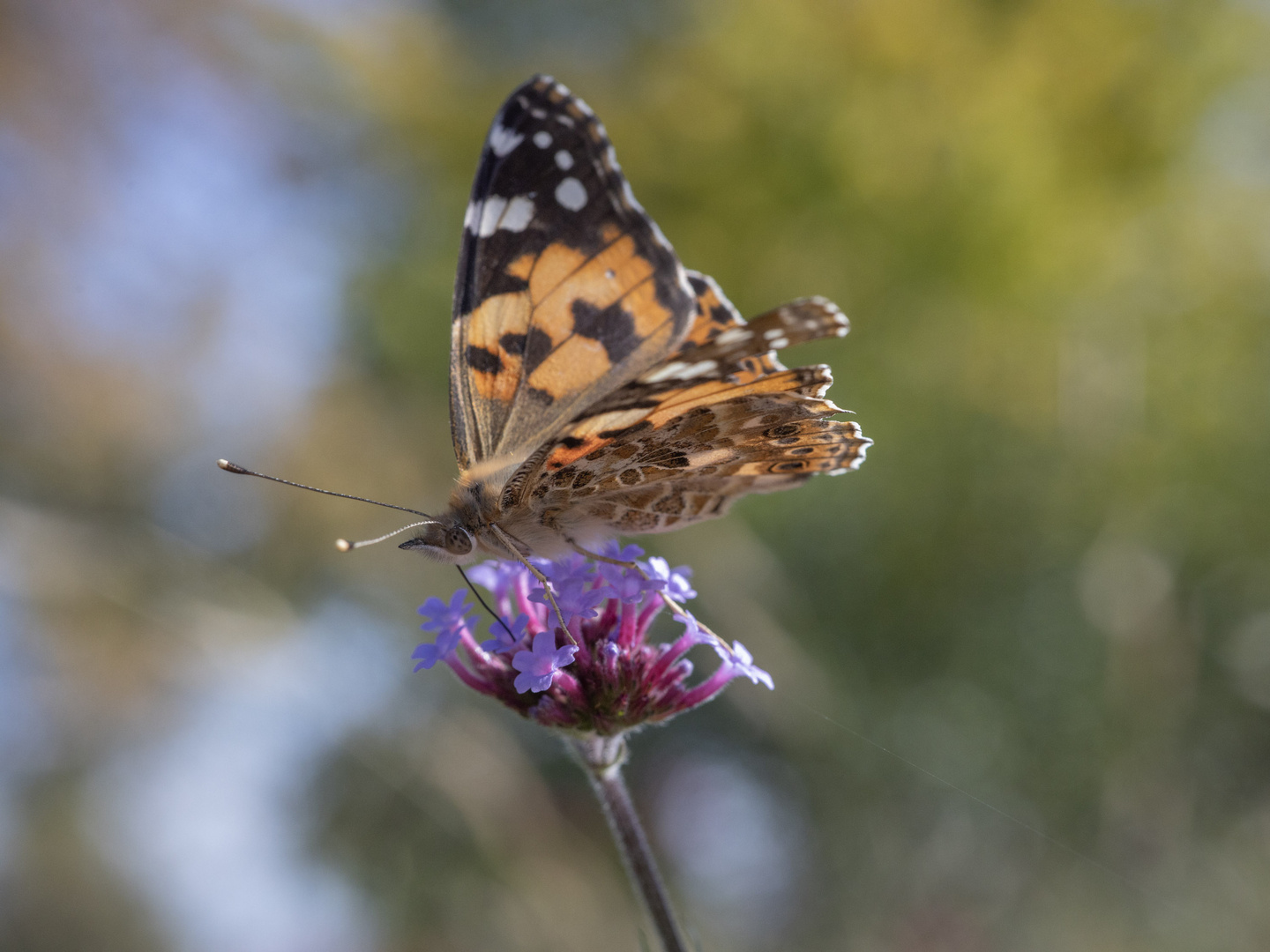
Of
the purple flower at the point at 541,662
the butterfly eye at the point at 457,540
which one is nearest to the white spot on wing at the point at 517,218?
the butterfly eye at the point at 457,540

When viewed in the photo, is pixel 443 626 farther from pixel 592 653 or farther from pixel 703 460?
pixel 703 460

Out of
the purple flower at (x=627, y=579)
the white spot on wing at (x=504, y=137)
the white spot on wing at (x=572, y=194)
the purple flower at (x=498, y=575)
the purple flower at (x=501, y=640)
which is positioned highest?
the white spot on wing at (x=504, y=137)

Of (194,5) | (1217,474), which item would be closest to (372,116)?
(194,5)

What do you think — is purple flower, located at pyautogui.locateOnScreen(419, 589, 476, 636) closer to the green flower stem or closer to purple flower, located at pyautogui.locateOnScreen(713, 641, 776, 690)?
the green flower stem

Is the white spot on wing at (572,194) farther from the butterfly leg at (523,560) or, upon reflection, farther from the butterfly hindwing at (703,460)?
the butterfly leg at (523,560)

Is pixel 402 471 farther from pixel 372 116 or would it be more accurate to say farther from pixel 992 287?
pixel 992 287
